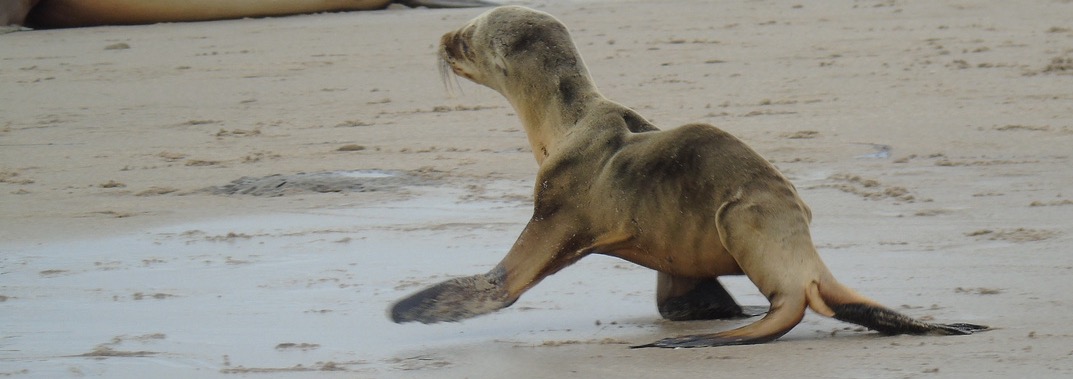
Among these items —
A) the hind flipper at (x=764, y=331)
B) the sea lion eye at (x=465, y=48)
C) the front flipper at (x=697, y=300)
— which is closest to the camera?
the hind flipper at (x=764, y=331)

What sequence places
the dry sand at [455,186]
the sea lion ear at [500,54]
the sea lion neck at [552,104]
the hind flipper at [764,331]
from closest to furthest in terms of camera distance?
the hind flipper at [764,331]
the dry sand at [455,186]
the sea lion neck at [552,104]
the sea lion ear at [500,54]

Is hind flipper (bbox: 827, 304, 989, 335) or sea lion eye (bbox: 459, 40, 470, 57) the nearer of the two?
hind flipper (bbox: 827, 304, 989, 335)

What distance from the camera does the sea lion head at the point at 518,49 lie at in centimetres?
433

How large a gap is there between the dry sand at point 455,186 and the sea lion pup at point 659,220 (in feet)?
0.28

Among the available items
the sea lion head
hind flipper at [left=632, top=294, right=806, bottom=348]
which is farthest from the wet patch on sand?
hind flipper at [left=632, top=294, right=806, bottom=348]

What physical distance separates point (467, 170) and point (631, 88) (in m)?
2.27

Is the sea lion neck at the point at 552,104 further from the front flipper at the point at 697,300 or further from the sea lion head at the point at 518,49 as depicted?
the front flipper at the point at 697,300

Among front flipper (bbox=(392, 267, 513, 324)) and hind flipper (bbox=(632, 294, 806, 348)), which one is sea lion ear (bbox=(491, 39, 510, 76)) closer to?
front flipper (bbox=(392, 267, 513, 324))

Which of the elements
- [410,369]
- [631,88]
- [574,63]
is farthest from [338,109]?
[410,369]

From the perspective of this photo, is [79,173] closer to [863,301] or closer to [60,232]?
[60,232]

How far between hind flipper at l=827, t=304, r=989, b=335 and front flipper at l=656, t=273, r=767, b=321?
1.63 ft

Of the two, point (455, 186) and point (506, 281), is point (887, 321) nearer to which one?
point (506, 281)

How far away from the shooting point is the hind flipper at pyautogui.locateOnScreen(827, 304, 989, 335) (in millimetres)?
3549

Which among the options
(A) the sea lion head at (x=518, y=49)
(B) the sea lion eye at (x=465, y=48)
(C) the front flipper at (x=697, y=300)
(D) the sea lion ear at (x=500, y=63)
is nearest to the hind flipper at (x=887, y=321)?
(C) the front flipper at (x=697, y=300)
